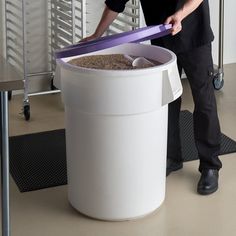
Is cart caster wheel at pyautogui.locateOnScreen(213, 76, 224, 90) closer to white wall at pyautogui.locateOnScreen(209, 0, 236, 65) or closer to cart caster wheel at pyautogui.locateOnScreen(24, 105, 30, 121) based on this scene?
white wall at pyautogui.locateOnScreen(209, 0, 236, 65)

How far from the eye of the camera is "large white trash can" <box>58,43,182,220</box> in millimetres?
2068

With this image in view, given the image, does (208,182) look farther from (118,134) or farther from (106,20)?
(106,20)

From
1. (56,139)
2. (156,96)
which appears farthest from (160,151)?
(56,139)

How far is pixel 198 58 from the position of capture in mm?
2379

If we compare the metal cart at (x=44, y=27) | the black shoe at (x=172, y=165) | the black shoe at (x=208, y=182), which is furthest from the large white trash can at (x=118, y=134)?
the metal cart at (x=44, y=27)

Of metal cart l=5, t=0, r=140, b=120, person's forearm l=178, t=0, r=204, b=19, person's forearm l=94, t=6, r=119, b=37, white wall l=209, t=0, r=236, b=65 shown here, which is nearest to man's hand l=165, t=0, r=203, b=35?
person's forearm l=178, t=0, r=204, b=19

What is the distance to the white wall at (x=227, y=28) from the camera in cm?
434

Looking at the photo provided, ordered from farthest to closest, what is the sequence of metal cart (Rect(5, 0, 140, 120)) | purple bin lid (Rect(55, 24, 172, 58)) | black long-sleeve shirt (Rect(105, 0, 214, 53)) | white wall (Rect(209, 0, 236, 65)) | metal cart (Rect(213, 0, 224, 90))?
white wall (Rect(209, 0, 236, 65))
metal cart (Rect(213, 0, 224, 90))
metal cart (Rect(5, 0, 140, 120))
black long-sleeve shirt (Rect(105, 0, 214, 53))
purple bin lid (Rect(55, 24, 172, 58))

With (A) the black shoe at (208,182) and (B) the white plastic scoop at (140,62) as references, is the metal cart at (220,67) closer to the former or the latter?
(A) the black shoe at (208,182)

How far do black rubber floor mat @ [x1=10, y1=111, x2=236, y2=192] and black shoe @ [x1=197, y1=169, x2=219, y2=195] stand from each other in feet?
0.98

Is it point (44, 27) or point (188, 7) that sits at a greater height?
point (188, 7)

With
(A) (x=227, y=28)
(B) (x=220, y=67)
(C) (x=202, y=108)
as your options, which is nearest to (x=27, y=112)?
(C) (x=202, y=108)

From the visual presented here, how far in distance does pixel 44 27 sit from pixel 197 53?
68.1 inches

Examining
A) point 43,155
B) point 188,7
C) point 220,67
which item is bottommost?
point 43,155
